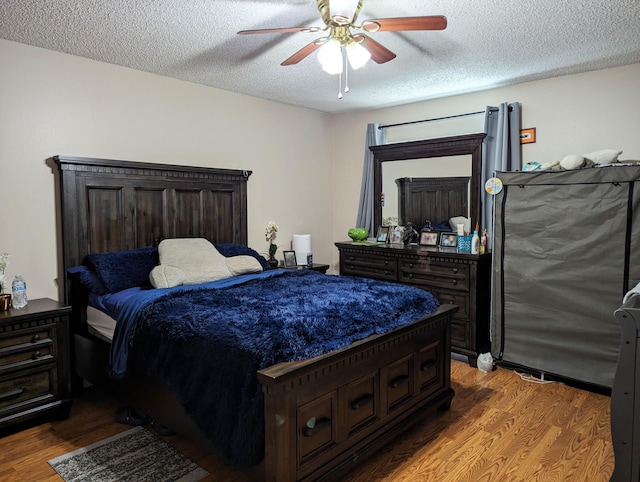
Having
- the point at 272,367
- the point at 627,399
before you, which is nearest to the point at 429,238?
the point at 627,399

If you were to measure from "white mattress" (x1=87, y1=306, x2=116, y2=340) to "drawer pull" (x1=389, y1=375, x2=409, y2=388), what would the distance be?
5.67 feet

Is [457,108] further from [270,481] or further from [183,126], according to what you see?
[270,481]

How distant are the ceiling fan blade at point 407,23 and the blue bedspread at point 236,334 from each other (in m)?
1.46

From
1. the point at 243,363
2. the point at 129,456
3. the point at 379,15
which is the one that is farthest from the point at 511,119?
the point at 129,456

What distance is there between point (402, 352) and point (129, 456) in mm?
1596

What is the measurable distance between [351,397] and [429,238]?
2556 mm

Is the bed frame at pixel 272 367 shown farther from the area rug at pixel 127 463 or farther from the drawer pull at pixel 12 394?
the drawer pull at pixel 12 394

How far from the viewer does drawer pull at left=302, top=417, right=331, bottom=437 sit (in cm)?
194

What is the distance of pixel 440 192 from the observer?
4453mm

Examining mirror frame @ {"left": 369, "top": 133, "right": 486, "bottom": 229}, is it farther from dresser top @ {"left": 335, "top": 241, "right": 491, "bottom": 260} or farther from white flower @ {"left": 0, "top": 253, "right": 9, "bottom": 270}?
white flower @ {"left": 0, "top": 253, "right": 9, "bottom": 270}

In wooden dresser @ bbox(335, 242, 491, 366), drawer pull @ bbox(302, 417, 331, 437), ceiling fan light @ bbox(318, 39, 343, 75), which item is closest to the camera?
drawer pull @ bbox(302, 417, 331, 437)

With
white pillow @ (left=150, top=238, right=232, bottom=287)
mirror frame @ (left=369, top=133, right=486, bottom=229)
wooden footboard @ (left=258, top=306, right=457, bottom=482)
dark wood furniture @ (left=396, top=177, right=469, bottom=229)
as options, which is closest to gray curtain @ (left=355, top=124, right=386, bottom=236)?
mirror frame @ (left=369, top=133, right=486, bottom=229)

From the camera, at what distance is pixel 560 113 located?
372 cm

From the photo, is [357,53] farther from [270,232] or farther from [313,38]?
[270,232]
